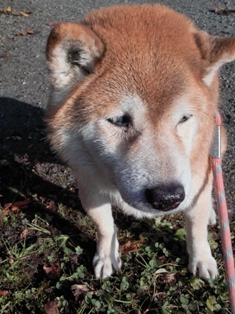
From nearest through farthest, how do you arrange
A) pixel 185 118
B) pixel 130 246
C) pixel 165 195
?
pixel 165 195 < pixel 185 118 < pixel 130 246

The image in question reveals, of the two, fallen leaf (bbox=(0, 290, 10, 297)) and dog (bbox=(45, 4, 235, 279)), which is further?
fallen leaf (bbox=(0, 290, 10, 297))

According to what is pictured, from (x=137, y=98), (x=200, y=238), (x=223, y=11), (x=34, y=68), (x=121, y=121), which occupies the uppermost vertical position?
(x=137, y=98)

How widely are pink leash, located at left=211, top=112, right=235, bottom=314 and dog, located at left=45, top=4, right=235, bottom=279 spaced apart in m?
0.11

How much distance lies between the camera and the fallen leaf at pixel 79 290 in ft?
9.30

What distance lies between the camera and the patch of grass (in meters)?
2.76

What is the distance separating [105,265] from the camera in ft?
9.70

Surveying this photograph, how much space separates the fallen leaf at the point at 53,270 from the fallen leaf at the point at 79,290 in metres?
0.20

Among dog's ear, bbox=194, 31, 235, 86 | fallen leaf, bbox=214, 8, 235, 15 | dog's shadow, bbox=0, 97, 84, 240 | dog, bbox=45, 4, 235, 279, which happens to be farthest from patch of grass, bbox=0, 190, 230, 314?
fallen leaf, bbox=214, 8, 235, 15

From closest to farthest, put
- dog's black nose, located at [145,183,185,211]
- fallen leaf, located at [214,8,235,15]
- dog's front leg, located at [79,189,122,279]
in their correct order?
dog's black nose, located at [145,183,185,211]
dog's front leg, located at [79,189,122,279]
fallen leaf, located at [214,8,235,15]

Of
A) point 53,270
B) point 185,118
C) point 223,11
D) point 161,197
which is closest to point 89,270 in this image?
point 53,270

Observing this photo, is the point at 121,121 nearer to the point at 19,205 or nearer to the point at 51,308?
the point at 51,308

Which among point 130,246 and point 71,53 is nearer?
point 71,53

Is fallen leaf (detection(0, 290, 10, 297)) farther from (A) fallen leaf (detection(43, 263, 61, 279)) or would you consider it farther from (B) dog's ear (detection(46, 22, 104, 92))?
(B) dog's ear (detection(46, 22, 104, 92))

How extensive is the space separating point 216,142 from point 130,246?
1183 millimetres
